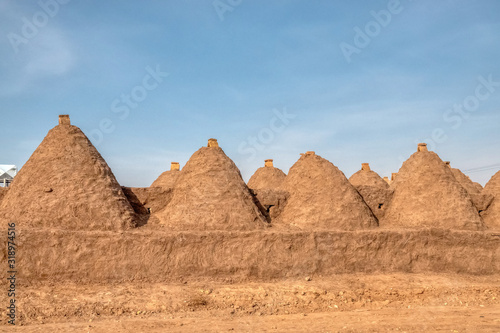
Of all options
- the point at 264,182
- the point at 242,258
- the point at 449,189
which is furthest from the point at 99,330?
the point at 264,182

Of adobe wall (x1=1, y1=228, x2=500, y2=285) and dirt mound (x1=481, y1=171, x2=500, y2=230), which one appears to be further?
dirt mound (x1=481, y1=171, x2=500, y2=230)

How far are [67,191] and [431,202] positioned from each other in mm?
10139

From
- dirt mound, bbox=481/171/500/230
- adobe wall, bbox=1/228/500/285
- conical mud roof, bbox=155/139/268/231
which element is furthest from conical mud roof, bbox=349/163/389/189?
conical mud roof, bbox=155/139/268/231

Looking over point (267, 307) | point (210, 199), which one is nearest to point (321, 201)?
point (210, 199)

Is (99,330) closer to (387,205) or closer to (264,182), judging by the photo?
(387,205)

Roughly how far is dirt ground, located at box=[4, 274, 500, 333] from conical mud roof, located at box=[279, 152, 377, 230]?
1705 mm

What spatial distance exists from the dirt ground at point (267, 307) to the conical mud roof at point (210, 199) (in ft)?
5.06

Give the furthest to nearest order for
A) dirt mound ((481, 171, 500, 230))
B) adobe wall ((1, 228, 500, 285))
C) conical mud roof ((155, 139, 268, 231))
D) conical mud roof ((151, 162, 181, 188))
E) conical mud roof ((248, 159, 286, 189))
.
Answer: conical mud roof ((151, 162, 181, 188)) < conical mud roof ((248, 159, 286, 189)) < dirt mound ((481, 171, 500, 230)) < conical mud roof ((155, 139, 268, 231)) < adobe wall ((1, 228, 500, 285))

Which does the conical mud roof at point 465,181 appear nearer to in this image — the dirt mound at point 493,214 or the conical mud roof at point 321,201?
the dirt mound at point 493,214

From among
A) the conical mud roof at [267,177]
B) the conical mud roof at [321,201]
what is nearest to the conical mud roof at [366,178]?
the conical mud roof at [267,177]

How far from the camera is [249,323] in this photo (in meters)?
7.71

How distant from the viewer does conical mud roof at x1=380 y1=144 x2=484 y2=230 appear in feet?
41.3

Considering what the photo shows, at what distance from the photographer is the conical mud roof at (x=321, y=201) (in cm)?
1172

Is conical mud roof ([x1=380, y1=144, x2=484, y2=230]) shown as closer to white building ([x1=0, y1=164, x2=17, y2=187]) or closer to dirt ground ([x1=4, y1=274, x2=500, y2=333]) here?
dirt ground ([x1=4, y1=274, x2=500, y2=333])
